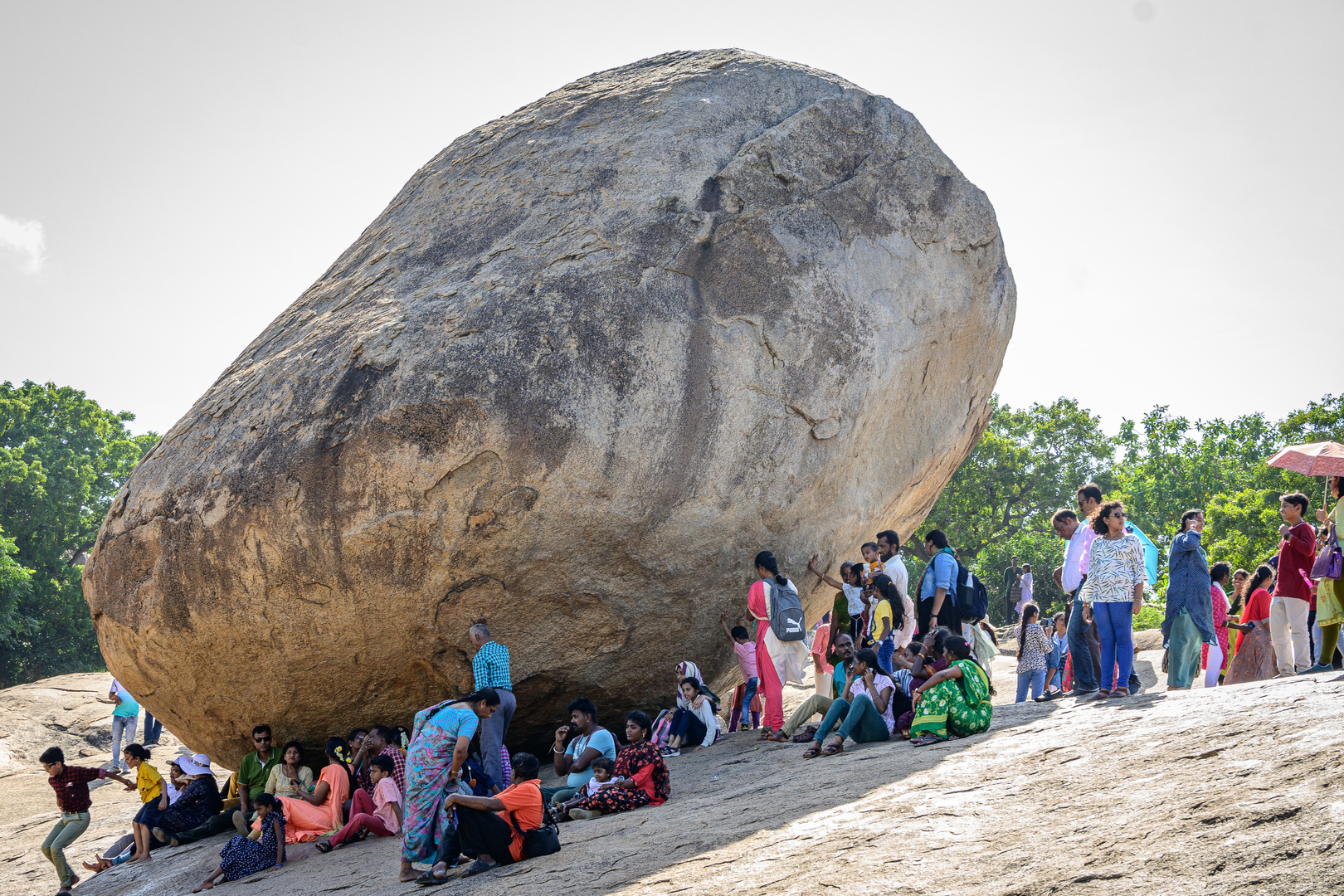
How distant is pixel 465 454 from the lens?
7.89 metres

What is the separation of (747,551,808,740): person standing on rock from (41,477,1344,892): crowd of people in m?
0.02

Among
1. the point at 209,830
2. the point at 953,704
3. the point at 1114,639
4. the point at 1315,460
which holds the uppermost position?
the point at 1315,460

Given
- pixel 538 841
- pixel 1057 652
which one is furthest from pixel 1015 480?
pixel 538 841

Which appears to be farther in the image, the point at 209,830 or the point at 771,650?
the point at 209,830

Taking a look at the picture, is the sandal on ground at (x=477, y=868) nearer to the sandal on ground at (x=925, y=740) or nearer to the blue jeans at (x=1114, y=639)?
the sandal on ground at (x=925, y=740)

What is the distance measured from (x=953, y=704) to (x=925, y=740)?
30 centimetres

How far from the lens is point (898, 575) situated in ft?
27.8

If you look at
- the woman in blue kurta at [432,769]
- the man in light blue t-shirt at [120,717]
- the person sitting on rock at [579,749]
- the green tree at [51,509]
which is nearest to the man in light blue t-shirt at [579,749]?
the person sitting on rock at [579,749]

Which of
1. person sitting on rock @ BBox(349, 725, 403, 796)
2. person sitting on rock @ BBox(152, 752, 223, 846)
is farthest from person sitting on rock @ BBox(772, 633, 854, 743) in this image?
person sitting on rock @ BBox(152, 752, 223, 846)

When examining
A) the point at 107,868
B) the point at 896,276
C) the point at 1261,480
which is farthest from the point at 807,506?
the point at 1261,480

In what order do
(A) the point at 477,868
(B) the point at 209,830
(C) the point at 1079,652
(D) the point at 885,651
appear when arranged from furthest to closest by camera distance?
1. (B) the point at 209,830
2. (D) the point at 885,651
3. (C) the point at 1079,652
4. (A) the point at 477,868

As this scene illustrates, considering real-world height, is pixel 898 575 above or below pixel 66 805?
above

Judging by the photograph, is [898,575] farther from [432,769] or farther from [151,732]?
[151,732]

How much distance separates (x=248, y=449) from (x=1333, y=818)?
7.50 m
